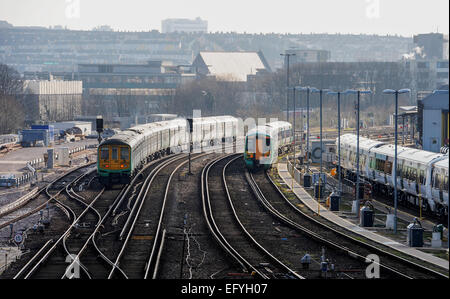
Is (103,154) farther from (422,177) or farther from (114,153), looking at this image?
(422,177)

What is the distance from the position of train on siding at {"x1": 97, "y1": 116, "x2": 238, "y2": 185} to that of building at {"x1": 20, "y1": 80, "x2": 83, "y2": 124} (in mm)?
51475

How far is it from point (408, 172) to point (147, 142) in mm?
24899

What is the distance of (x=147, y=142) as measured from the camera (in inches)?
2559

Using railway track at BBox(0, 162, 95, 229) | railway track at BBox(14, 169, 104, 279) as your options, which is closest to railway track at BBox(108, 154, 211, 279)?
railway track at BBox(14, 169, 104, 279)

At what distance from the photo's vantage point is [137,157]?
58000 mm

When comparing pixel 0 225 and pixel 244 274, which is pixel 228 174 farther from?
pixel 244 274

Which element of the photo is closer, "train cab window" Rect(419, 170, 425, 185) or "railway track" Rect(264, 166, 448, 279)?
"railway track" Rect(264, 166, 448, 279)

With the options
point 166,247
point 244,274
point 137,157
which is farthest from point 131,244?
point 137,157

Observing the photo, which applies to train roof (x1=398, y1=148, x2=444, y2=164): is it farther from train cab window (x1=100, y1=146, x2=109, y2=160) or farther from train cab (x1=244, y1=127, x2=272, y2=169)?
train cab window (x1=100, y1=146, x2=109, y2=160)

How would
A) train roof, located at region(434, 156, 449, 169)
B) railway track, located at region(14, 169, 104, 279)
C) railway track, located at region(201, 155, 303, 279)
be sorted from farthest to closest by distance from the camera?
train roof, located at region(434, 156, 449, 169) < railway track, located at region(14, 169, 104, 279) < railway track, located at region(201, 155, 303, 279)

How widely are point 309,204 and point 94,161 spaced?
31.5 meters

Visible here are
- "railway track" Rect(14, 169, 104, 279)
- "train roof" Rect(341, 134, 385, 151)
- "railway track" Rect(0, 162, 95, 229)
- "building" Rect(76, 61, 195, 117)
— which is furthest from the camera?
"building" Rect(76, 61, 195, 117)

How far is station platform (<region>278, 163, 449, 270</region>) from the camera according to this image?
101 feet

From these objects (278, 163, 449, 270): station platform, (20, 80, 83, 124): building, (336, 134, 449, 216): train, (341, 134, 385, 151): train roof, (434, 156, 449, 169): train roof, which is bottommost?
(278, 163, 449, 270): station platform
